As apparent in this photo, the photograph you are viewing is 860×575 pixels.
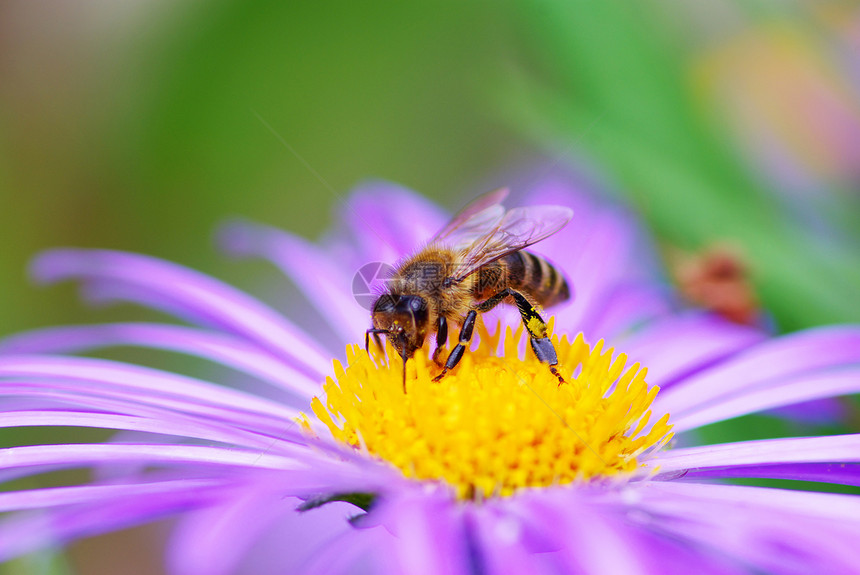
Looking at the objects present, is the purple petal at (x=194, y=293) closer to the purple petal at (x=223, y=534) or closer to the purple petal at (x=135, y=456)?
the purple petal at (x=135, y=456)

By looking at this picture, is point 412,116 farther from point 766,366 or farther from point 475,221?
point 766,366

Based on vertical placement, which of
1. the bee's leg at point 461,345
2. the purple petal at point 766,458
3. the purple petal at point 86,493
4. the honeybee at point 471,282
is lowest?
the purple petal at point 766,458

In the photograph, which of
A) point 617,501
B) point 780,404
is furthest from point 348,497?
point 780,404

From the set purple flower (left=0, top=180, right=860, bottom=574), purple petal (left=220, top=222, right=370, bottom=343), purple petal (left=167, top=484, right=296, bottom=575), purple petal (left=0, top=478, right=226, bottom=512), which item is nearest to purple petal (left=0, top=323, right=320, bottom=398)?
purple flower (left=0, top=180, right=860, bottom=574)

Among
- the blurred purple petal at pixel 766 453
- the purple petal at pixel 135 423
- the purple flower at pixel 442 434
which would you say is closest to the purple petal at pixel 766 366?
the purple flower at pixel 442 434

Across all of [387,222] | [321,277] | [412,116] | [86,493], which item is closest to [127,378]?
[86,493]

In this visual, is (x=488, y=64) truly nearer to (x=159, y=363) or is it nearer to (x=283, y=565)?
(x=159, y=363)
